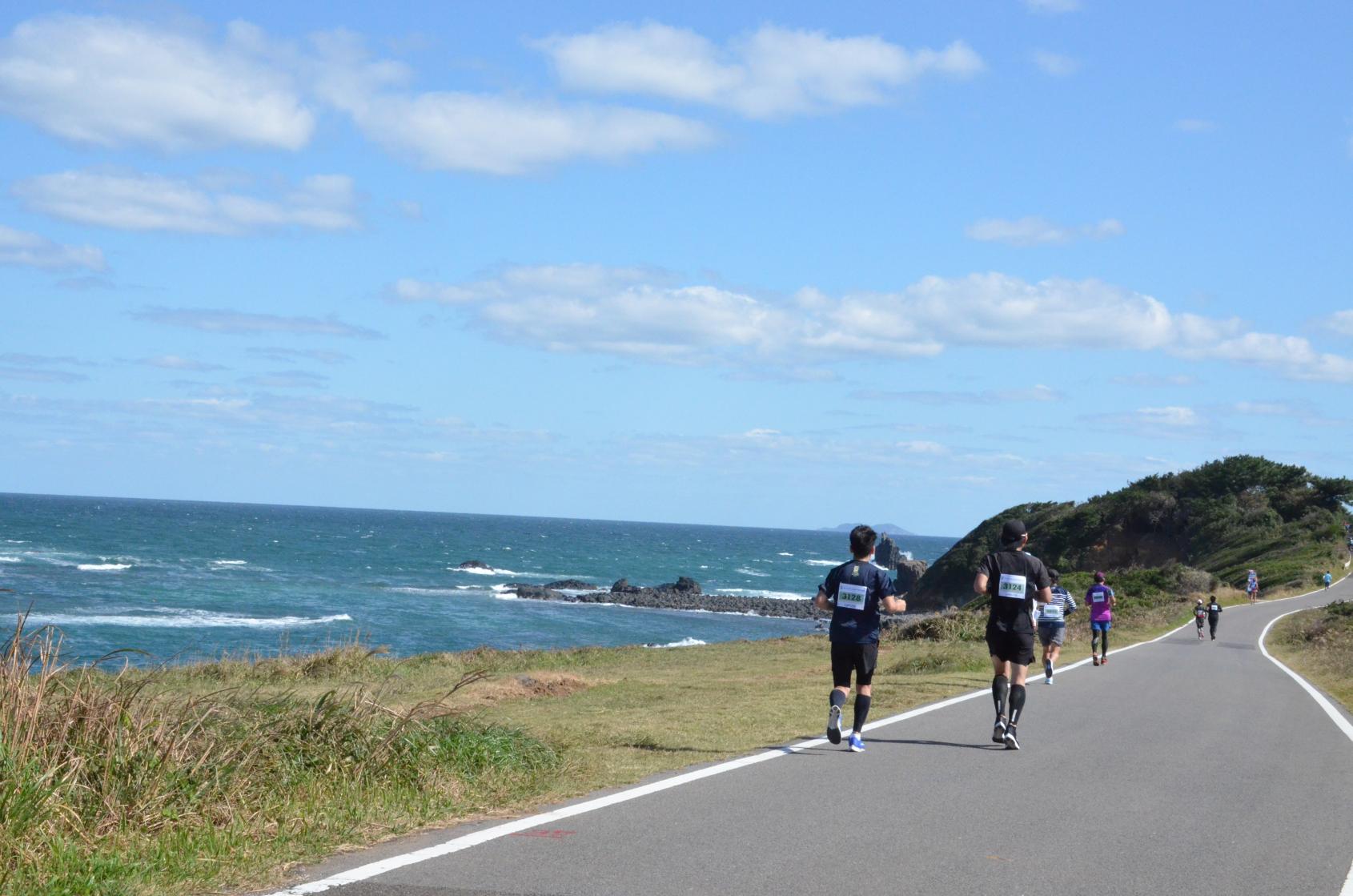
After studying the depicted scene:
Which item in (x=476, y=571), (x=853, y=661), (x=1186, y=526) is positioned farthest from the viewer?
(x=476, y=571)

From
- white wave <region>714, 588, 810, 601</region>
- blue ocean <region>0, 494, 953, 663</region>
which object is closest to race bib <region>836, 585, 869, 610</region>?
blue ocean <region>0, 494, 953, 663</region>

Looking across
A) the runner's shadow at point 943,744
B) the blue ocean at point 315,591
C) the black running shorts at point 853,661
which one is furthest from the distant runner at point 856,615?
the blue ocean at point 315,591

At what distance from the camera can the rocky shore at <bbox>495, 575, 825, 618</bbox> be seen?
69.9 metres

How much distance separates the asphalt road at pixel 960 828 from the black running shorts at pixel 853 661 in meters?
0.55

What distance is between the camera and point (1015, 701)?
1016 cm

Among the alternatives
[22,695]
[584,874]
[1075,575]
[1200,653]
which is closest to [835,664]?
[584,874]

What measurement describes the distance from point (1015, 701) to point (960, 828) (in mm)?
3390

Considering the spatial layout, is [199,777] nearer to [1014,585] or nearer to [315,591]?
[1014,585]

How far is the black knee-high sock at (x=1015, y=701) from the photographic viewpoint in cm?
1014

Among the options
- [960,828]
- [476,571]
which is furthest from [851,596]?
[476,571]

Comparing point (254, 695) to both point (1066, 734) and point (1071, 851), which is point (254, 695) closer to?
point (1071, 851)

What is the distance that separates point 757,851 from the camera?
6238 mm

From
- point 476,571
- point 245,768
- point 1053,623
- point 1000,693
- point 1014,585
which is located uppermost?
point 1014,585

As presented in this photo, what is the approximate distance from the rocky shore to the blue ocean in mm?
2259
